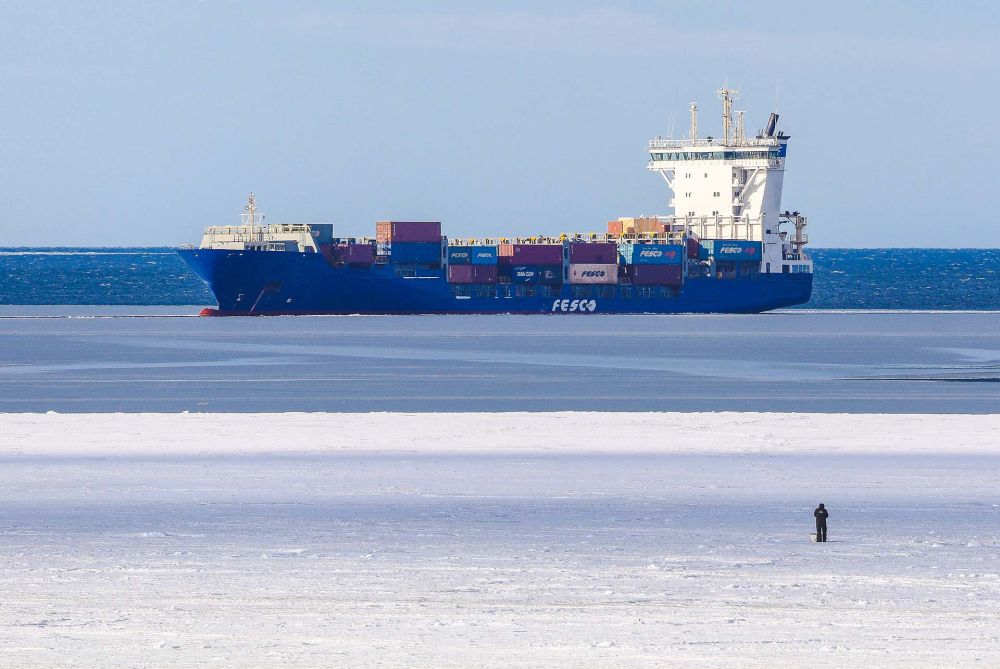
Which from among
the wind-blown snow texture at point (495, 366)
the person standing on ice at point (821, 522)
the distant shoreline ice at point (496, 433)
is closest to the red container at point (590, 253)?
the wind-blown snow texture at point (495, 366)

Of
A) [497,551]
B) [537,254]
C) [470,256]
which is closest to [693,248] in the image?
[537,254]

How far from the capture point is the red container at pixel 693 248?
8950cm

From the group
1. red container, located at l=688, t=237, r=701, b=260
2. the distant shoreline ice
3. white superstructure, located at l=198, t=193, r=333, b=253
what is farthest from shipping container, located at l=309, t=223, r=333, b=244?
the distant shoreline ice

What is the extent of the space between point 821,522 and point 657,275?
7500cm

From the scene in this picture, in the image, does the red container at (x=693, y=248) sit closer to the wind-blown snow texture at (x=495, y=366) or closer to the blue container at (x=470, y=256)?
the blue container at (x=470, y=256)

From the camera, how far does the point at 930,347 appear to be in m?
52.0

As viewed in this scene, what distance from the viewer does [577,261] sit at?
8794 centimetres

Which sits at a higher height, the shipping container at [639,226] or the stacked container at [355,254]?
the shipping container at [639,226]

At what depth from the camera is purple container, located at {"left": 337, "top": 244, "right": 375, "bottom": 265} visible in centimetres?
8356

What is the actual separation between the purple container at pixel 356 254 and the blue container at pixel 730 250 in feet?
66.9

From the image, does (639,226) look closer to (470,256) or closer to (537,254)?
(537,254)

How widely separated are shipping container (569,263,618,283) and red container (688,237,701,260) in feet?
16.0

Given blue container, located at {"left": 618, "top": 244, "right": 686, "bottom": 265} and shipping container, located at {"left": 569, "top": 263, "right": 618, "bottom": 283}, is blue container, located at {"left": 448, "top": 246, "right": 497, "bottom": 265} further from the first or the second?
blue container, located at {"left": 618, "top": 244, "right": 686, "bottom": 265}

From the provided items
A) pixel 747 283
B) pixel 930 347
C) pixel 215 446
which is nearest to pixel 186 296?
pixel 747 283
